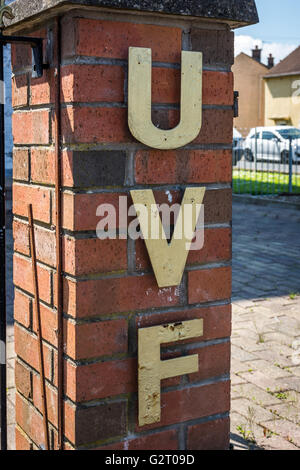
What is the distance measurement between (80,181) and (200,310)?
0.51 m

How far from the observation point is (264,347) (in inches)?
168

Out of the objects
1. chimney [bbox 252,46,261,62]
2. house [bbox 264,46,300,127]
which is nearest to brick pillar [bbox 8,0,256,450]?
house [bbox 264,46,300,127]

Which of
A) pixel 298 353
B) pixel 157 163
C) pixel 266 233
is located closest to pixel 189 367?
pixel 157 163

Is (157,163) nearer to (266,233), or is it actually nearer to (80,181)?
(80,181)

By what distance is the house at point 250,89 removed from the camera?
1737 inches

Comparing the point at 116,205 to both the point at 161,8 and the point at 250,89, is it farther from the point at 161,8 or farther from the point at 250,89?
the point at 250,89

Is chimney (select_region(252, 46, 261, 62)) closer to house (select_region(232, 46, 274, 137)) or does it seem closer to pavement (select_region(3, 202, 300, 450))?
house (select_region(232, 46, 274, 137))

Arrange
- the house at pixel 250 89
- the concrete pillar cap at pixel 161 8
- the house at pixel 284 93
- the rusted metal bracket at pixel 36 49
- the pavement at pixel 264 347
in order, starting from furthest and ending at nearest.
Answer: the house at pixel 250 89, the house at pixel 284 93, the pavement at pixel 264 347, the rusted metal bracket at pixel 36 49, the concrete pillar cap at pixel 161 8

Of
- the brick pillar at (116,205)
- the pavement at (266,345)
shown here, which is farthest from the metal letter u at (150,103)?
the pavement at (266,345)

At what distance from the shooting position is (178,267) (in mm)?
1689

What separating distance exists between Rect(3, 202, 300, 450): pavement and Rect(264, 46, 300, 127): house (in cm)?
3064

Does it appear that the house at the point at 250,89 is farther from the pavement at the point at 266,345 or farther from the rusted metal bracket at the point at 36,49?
the rusted metal bracket at the point at 36,49

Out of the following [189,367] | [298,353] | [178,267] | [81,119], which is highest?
[81,119]

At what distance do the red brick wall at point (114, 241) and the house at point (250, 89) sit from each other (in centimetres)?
4296
